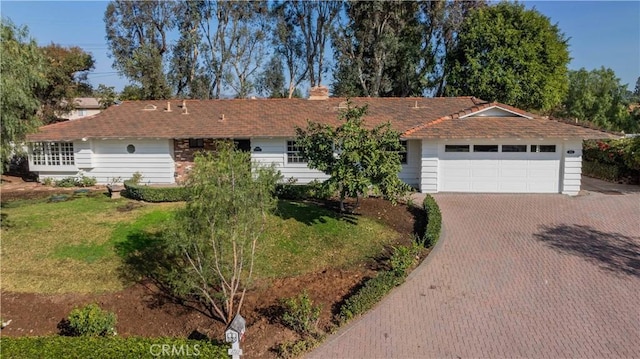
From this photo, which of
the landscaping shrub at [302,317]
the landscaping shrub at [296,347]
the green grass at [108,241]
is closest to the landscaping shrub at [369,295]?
the landscaping shrub at [302,317]

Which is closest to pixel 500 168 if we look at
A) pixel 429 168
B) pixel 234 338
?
pixel 429 168

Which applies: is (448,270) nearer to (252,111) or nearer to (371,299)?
(371,299)

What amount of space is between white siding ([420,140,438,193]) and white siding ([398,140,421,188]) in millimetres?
1084

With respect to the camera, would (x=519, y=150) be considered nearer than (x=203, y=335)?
No

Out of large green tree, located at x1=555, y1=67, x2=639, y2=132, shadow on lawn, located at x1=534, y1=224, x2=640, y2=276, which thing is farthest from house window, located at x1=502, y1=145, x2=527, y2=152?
large green tree, located at x1=555, y1=67, x2=639, y2=132

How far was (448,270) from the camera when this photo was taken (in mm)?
11430

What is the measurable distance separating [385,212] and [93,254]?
9.47m

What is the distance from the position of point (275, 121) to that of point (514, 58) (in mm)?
20336

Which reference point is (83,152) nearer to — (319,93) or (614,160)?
(319,93)

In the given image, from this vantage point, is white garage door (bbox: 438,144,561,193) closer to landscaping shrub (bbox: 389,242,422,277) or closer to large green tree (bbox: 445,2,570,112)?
landscaping shrub (bbox: 389,242,422,277)

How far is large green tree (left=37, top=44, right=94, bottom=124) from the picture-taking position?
30.4 meters

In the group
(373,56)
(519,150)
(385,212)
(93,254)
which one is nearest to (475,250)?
(385,212)

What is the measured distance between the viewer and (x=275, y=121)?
2175cm

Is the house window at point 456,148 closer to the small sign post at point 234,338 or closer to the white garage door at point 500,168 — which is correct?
the white garage door at point 500,168
